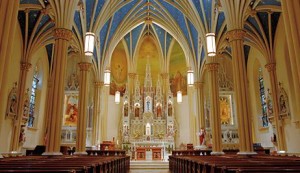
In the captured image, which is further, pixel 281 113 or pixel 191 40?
pixel 191 40

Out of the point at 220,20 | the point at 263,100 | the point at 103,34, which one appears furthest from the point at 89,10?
the point at 263,100

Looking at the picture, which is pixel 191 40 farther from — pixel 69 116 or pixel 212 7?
pixel 69 116

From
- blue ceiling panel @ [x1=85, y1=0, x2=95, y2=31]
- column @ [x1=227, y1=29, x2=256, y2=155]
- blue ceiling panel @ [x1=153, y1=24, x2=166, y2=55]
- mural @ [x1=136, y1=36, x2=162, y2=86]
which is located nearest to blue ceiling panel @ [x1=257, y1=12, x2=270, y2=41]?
column @ [x1=227, y1=29, x2=256, y2=155]

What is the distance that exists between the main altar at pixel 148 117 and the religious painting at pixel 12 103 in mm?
11805

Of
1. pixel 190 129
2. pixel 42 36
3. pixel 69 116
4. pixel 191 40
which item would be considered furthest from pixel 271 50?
pixel 69 116

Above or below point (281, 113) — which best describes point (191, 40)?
above

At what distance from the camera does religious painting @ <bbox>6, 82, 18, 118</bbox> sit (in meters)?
17.8

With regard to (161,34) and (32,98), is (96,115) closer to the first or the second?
(32,98)

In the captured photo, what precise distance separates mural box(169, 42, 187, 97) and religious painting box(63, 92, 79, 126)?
11.3 m

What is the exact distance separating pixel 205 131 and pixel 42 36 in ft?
50.9

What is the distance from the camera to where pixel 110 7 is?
71.4 feet

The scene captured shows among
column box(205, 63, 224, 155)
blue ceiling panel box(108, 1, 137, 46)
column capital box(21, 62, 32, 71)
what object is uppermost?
blue ceiling panel box(108, 1, 137, 46)

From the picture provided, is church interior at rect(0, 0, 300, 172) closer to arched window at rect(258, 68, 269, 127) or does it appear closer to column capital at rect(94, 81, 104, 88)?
arched window at rect(258, 68, 269, 127)

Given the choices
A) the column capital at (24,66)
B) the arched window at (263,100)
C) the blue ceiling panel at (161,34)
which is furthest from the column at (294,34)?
the blue ceiling panel at (161,34)
